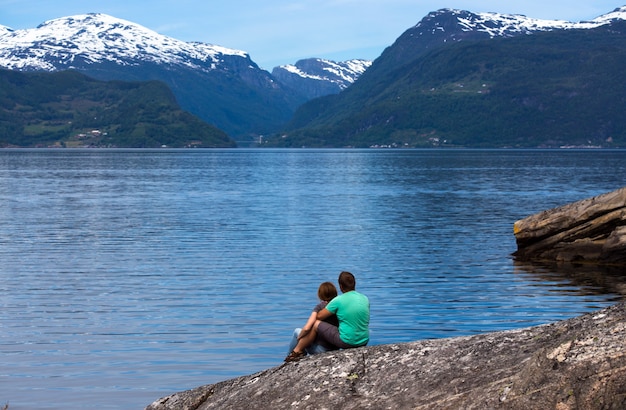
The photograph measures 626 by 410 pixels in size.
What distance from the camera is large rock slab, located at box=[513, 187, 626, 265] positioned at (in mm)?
37406

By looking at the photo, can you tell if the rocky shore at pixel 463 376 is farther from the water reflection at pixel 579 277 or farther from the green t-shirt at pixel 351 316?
the water reflection at pixel 579 277

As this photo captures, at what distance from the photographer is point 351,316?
15578mm

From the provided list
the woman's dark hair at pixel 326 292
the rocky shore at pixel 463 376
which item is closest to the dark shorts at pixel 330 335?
the woman's dark hair at pixel 326 292

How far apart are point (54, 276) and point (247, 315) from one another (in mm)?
12671

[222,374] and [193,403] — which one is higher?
[193,403]

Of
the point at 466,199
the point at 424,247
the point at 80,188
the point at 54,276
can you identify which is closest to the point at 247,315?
the point at 54,276

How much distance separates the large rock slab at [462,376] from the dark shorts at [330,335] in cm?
159

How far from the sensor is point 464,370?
12.1 metres

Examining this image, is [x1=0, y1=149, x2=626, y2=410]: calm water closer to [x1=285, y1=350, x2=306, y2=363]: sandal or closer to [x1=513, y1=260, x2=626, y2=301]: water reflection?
[x1=513, y1=260, x2=626, y2=301]: water reflection

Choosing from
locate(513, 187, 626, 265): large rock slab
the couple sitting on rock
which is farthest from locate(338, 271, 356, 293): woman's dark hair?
locate(513, 187, 626, 265): large rock slab

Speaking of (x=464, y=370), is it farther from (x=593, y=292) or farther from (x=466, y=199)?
(x=466, y=199)

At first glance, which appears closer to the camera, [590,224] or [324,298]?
[324,298]

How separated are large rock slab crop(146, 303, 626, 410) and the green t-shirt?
5.07ft

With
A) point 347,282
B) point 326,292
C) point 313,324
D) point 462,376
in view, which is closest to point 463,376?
point 462,376
